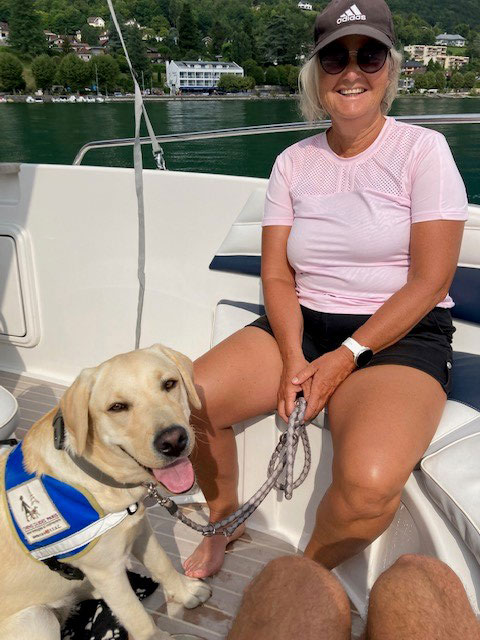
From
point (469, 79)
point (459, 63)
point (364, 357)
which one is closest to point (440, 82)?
point (459, 63)

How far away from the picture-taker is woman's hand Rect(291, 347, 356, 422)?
1.58 meters

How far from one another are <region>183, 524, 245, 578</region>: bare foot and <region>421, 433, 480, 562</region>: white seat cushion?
83cm

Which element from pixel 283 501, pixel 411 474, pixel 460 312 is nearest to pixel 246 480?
pixel 283 501

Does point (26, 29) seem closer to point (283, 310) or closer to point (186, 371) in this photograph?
point (283, 310)

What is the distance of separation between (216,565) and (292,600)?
1021mm

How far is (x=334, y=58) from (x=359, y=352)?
990 mm

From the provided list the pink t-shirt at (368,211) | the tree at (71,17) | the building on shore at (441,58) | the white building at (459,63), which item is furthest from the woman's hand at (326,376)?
the white building at (459,63)

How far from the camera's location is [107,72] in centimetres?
5475

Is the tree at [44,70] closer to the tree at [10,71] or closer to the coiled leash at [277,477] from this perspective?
the tree at [10,71]

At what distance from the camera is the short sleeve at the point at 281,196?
1.93 m

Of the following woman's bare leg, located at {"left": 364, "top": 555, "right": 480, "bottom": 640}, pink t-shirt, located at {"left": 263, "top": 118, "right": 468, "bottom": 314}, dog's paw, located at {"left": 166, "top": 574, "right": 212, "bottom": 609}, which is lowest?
dog's paw, located at {"left": 166, "top": 574, "right": 212, "bottom": 609}

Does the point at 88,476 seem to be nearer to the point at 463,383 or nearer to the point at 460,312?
the point at 463,383

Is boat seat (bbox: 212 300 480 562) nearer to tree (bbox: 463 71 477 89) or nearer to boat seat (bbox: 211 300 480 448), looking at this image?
→ boat seat (bbox: 211 300 480 448)

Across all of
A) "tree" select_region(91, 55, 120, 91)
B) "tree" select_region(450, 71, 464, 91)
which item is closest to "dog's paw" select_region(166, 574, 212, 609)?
"tree" select_region(450, 71, 464, 91)
